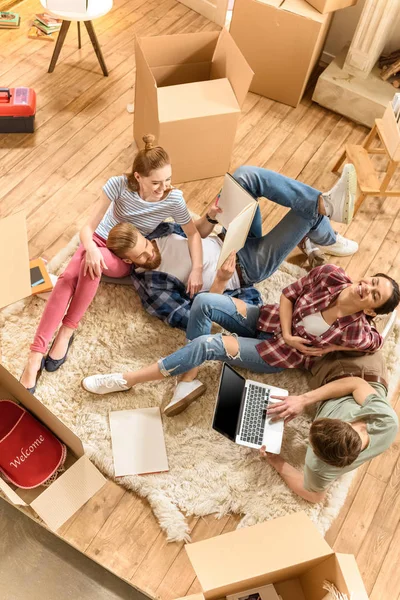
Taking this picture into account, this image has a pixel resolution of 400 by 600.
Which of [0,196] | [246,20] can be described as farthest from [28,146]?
[246,20]

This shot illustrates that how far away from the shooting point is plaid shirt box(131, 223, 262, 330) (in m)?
2.27

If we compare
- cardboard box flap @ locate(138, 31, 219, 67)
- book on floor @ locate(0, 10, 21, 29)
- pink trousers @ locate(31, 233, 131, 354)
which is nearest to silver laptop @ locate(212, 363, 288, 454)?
pink trousers @ locate(31, 233, 131, 354)

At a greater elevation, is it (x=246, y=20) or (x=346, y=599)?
(x=246, y=20)

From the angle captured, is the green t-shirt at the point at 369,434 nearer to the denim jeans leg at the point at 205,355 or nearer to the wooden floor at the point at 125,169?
the wooden floor at the point at 125,169

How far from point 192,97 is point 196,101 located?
3 centimetres

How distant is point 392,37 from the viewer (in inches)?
124

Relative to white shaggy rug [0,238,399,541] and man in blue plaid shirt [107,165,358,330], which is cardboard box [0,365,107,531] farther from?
man in blue plaid shirt [107,165,358,330]

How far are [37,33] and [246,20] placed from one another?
1210 mm

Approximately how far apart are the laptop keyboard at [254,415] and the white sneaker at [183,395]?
7.7 inches

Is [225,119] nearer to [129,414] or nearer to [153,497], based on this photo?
[129,414]

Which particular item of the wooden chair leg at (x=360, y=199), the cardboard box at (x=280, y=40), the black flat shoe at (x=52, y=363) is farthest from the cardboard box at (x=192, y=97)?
the black flat shoe at (x=52, y=363)

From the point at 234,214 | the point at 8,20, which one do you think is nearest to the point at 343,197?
the point at 234,214

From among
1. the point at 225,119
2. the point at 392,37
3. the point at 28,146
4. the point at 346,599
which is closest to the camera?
the point at 346,599

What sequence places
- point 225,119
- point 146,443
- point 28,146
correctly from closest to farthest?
point 146,443 → point 225,119 → point 28,146
